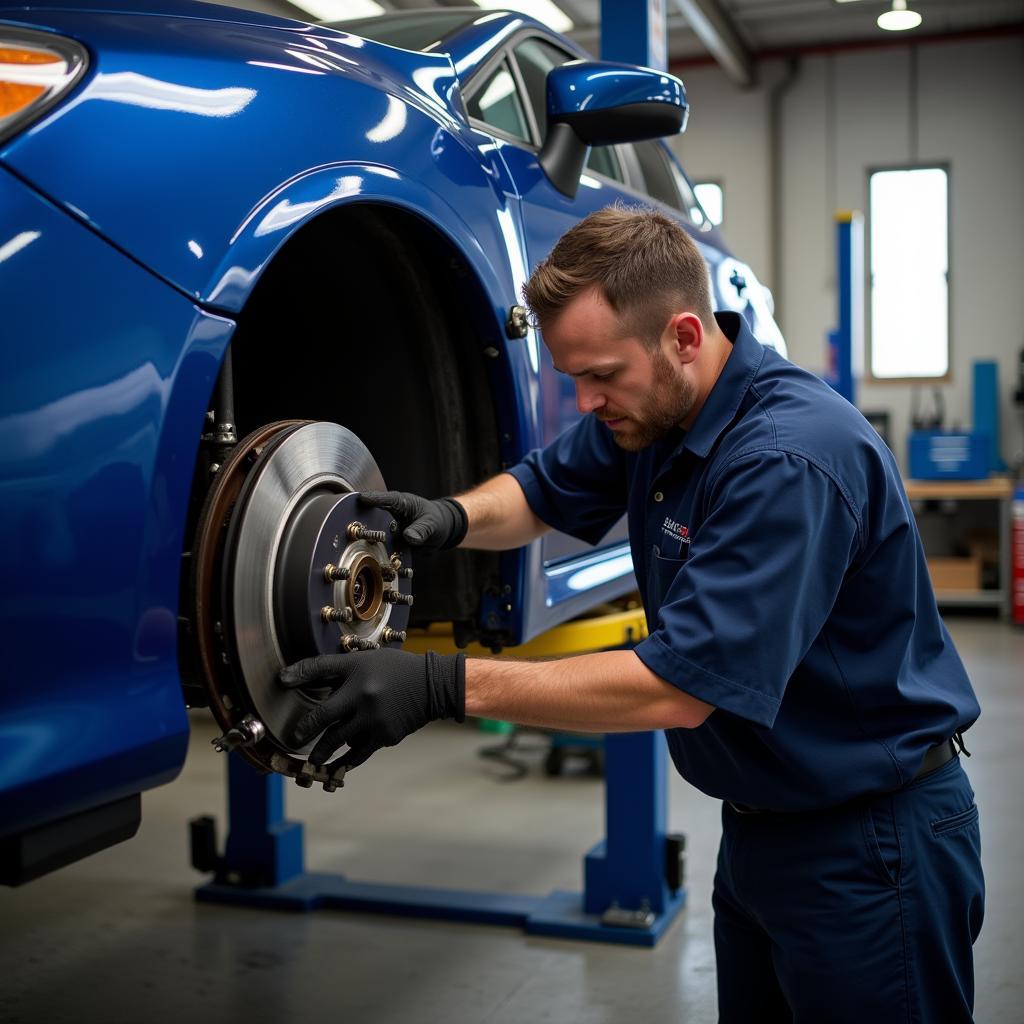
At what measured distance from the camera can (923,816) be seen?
1522 mm

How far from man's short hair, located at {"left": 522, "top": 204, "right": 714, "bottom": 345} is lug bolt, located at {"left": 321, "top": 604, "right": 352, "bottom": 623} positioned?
452 millimetres

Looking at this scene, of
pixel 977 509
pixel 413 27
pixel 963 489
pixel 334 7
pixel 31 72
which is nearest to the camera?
pixel 31 72

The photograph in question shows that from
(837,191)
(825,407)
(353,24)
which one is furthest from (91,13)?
(837,191)

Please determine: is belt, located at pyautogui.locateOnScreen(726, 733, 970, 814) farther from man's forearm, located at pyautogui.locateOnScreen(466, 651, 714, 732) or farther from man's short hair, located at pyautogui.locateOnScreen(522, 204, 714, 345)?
man's short hair, located at pyautogui.locateOnScreen(522, 204, 714, 345)

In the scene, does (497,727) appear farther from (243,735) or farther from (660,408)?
(243,735)

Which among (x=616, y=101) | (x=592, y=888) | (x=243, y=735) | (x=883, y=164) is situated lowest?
(x=592, y=888)

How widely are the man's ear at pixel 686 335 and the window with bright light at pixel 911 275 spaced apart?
8359 millimetres

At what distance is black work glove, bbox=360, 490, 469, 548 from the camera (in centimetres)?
143

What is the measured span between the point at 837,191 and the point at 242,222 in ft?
29.9

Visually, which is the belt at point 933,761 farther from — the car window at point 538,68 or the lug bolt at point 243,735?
the car window at point 538,68

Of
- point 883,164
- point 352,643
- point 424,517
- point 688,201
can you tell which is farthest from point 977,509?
point 352,643

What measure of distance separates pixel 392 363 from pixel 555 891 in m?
1.78

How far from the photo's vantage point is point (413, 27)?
205 cm

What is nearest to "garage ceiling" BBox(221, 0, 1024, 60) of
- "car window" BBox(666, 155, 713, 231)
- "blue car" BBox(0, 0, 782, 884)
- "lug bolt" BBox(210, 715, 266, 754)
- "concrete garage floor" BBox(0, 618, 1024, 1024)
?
"car window" BBox(666, 155, 713, 231)
